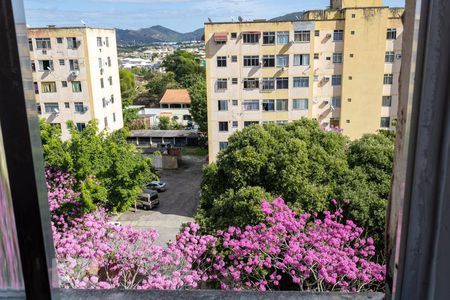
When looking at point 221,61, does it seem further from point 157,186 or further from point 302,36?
point 157,186

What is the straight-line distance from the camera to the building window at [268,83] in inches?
441

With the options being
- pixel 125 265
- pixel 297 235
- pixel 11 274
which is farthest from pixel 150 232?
pixel 11 274

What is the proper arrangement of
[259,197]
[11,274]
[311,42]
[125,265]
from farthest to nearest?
[311,42] < [259,197] < [125,265] < [11,274]

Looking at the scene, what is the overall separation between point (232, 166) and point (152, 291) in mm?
4833

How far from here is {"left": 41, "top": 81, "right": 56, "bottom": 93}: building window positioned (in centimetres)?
1190

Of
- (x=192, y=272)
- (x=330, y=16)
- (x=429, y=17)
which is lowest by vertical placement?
(x=192, y=272)

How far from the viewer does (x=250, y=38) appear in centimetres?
1080

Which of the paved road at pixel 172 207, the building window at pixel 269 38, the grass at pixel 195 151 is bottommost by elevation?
the paved road at pixel 172 207

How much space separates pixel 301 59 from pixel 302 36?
59cm

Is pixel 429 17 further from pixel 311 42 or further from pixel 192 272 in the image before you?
pixel 311 42

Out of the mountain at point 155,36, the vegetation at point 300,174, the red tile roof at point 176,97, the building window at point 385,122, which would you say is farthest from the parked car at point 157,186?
the mountain at point 155,36

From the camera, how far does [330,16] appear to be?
1149cm

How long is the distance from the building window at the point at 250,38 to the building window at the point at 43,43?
17.2 ft

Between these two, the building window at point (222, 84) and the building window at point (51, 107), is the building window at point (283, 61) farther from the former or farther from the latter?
the building window at point (51, 107)
